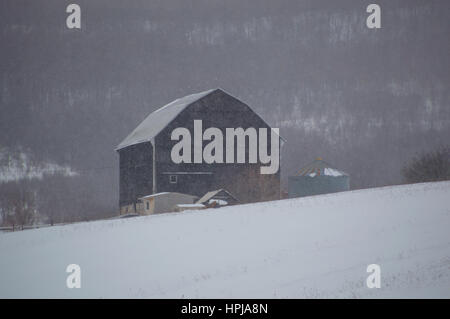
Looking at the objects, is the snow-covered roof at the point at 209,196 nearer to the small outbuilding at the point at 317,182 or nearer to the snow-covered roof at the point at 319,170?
the small outbuilding at the point at 317,182

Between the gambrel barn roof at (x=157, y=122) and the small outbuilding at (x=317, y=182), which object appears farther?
the small outbuilding at (x=317, y=182)

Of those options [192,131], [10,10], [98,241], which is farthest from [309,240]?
[10,10]

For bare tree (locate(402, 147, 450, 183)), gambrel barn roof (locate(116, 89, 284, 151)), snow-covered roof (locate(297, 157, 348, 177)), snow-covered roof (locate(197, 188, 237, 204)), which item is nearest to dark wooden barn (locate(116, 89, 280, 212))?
gambrel barn roof (locate(116, 89, 284, 151))

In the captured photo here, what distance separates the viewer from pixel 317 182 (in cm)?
3584

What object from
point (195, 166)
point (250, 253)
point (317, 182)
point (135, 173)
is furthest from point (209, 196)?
point (250, 253)

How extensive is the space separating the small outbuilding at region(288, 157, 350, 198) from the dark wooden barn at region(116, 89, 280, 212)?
406 centimetres

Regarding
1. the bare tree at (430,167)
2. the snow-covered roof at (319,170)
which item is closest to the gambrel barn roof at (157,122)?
the snow-covered roof at (319,170)

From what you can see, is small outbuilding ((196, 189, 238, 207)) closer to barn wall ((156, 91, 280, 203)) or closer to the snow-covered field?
barn wall ((156, 91, 280, 203))

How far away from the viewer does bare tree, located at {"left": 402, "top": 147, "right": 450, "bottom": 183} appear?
1385 inches

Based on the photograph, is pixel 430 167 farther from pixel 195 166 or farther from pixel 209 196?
pixel 195 166

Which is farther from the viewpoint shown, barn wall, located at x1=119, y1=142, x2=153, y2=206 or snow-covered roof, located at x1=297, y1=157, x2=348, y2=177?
snow-covered roof, located at x1=297, y1=157, x2=348, y2=177

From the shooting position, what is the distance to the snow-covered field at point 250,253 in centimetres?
1275

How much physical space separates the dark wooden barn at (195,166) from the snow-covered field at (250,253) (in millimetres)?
7474

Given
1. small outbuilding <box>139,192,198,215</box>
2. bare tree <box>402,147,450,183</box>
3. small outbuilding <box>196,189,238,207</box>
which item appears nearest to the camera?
small outbuilding <box>139,192,198,215</box>
